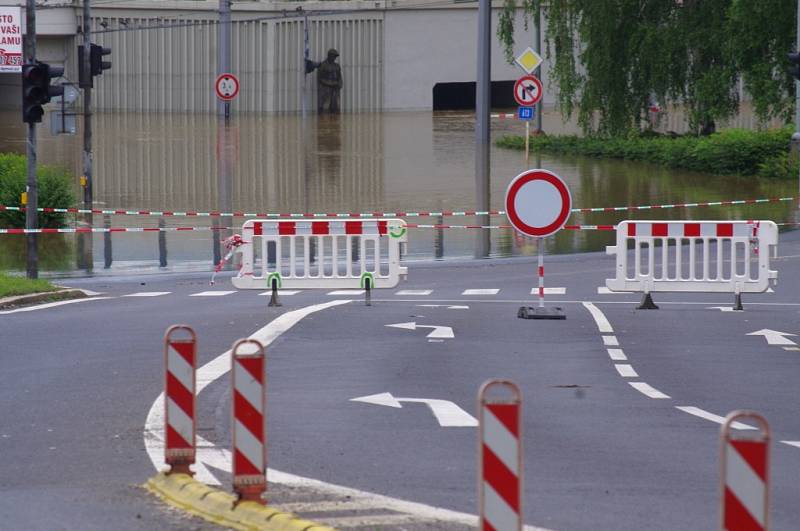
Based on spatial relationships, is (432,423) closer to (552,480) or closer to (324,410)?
(324,410)

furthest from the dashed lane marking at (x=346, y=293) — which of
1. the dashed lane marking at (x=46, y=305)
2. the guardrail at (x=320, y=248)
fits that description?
the dashed lane marking at (x=46, y=305)

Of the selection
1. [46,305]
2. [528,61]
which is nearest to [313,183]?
[528,61]

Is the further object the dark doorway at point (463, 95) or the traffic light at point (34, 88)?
the dark doorway at point (463, 95)

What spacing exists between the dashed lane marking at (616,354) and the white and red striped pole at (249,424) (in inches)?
256

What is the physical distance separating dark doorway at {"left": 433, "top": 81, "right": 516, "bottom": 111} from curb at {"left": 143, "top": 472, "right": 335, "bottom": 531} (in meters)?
57.1

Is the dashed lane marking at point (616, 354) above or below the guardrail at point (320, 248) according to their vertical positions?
below

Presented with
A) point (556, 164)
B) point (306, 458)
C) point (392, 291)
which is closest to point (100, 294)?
point (392, 291)

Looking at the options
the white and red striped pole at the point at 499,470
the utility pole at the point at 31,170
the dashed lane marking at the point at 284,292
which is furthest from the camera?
the utility pole at the point at 31,170

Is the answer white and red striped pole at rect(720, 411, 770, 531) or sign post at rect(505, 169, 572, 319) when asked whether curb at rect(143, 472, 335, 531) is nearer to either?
white and red striped pole at rect(720, 411, 770, 531)

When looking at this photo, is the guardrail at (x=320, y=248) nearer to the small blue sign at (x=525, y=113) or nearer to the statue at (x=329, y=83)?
the small blue sign at (x=525, y=113)

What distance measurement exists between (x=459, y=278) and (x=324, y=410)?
11.5m

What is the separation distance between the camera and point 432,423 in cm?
1035

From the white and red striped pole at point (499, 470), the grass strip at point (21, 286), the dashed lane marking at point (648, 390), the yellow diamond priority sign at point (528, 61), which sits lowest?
the dashed lane marking at point (648, 390)

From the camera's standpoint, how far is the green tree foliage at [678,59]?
3394cm
